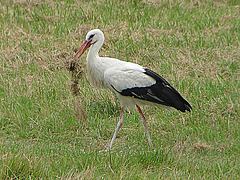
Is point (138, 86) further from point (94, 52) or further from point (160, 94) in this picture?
point (94, 52)

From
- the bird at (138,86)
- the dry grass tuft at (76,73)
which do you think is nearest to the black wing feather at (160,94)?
the bird at (138,86)

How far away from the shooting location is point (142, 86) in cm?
521

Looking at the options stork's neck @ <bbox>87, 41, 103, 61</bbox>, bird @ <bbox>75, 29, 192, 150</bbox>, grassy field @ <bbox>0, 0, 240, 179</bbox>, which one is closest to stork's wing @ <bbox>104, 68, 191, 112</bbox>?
bird @ <bbox>75, 29, 192, 150</bbox>

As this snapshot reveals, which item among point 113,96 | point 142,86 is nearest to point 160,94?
point 142,86

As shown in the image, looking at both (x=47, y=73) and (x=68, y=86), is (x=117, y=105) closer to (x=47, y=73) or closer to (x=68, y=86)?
(x=68, y=86)

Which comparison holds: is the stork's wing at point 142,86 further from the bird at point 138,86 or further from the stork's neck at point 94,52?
the stork's neck at point 94,52

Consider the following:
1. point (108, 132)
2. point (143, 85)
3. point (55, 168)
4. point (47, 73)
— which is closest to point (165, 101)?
point (143, 85)

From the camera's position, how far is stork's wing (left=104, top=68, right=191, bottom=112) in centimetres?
513

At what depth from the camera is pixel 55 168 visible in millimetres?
4277

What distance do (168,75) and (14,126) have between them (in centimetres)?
261

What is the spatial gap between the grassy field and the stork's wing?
0.59 m

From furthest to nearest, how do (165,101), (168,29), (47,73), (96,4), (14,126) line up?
(96,4)
(168,29)
(47,73)
(14,126)
(165,101)

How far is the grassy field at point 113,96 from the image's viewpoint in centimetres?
446

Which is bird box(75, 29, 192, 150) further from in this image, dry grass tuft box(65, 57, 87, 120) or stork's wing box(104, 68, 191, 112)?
dry grass tuft box(65, 57, 87, 120)
